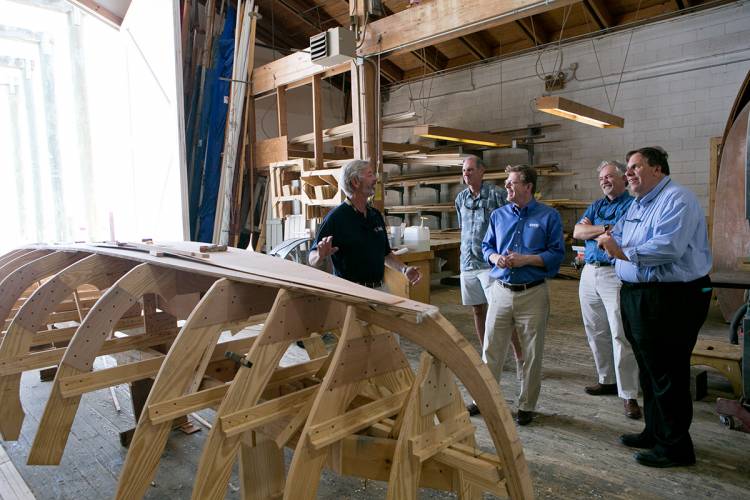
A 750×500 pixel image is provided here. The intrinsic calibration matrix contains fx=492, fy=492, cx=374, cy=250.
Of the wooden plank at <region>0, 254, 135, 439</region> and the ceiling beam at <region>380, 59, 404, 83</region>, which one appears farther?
the ceiling beam at <region>380, 59, 404, 83</region>

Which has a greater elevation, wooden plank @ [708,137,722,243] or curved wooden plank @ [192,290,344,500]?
wooden plank @ [708,137,722,243]

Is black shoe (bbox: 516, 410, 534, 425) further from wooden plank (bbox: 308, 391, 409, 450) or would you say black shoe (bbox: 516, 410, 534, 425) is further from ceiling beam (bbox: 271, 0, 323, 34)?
ceiling beam (bbox: 271, 0, 323, 34)

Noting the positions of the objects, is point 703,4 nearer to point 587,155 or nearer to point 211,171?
point 587,155

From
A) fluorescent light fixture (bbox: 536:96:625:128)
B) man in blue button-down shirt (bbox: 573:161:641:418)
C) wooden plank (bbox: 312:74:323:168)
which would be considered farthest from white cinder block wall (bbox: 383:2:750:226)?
man in blue button-down shirt (bbox: 573:161:641:418)

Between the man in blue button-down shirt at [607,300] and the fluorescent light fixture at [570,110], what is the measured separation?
147 centimetres

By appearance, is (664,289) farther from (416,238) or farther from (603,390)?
(416,238)

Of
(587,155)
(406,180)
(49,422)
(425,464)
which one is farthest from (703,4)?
(49,422)

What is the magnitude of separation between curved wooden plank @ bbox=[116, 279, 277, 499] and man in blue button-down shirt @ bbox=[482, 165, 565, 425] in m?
1.58

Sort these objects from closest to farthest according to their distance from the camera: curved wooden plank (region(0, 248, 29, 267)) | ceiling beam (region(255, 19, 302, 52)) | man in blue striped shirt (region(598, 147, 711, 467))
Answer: man in blue striped shirt (region(598, 147, 711, 467)) < curved wooden plank (region(0, 248, 29, 267)) < ceiling beam (region(255, 19, 302, 52))

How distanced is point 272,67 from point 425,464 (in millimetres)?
6033

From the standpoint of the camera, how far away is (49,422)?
209 cm

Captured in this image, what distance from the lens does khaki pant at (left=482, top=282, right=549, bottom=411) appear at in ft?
9.59

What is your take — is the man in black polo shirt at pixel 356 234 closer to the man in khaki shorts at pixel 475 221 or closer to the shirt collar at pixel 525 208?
the shirt collar at pixel 525 208

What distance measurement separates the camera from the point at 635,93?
25.6ft
